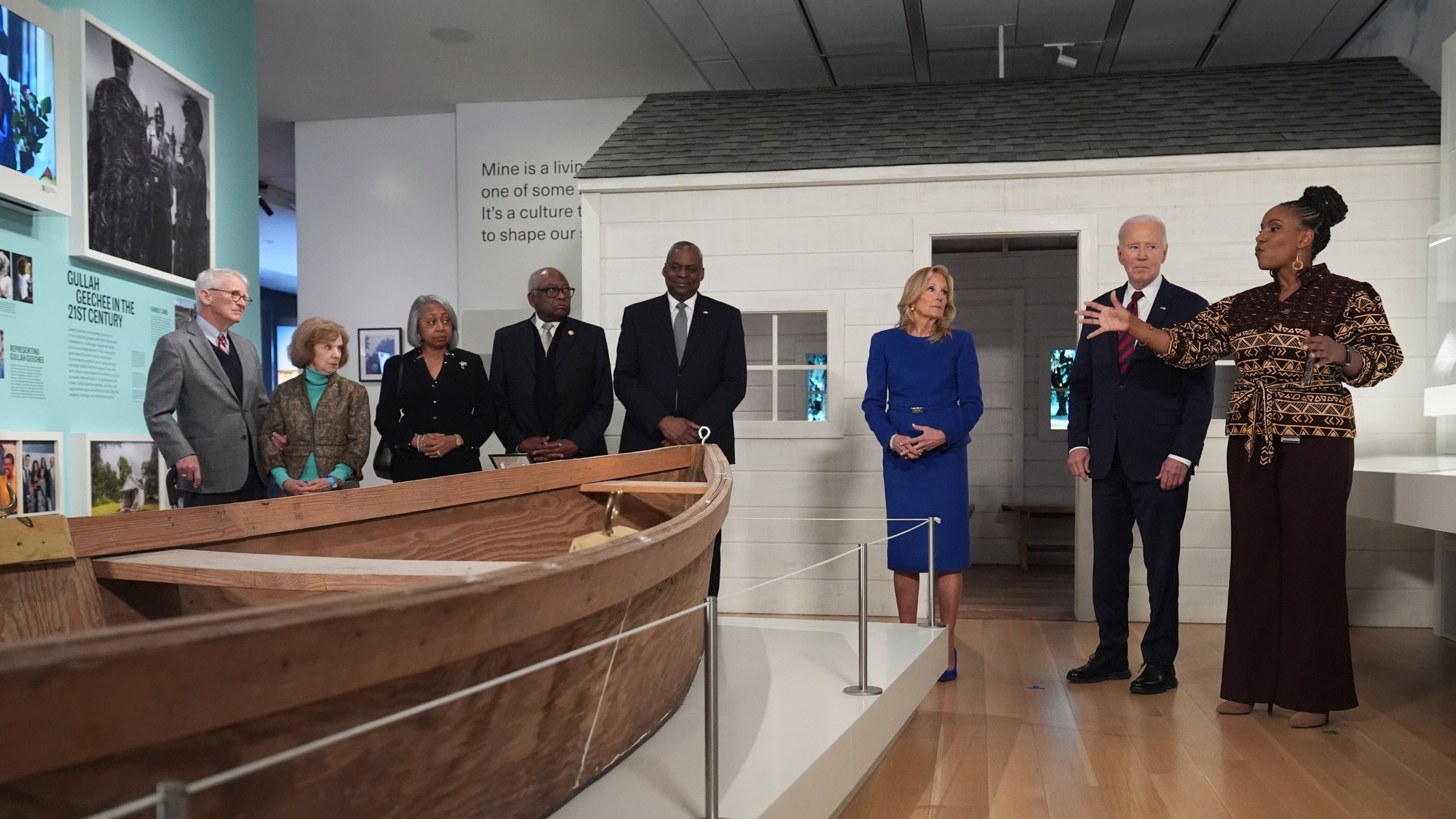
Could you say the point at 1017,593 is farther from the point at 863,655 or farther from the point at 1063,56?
the point at 863,655

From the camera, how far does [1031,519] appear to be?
8539mm

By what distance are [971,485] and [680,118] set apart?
13.5ft

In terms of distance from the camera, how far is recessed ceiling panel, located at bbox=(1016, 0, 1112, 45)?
19.5 ft

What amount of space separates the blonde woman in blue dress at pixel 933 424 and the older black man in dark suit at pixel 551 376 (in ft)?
4.08

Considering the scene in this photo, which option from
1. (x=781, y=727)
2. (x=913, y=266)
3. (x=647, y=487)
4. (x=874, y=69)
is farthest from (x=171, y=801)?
(x=874, y=69)

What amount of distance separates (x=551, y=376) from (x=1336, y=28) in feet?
17.0

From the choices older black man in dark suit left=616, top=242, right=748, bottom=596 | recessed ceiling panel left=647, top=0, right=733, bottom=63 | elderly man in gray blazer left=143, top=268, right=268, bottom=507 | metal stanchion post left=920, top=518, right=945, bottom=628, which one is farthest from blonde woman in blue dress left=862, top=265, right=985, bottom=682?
recessed ceiling panel left=647, top=0, right=733, bottom=63

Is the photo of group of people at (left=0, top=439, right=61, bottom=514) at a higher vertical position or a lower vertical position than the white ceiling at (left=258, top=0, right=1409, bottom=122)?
lower

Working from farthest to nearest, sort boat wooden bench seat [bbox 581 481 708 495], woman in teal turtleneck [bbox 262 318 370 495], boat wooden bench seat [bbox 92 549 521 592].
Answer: woman in teal turtleneck [bbox 262 318 370 495], boat wooden bench seat [bbox 581 481 708 495], boat wooden bench seat [bbox 92 549 521 592]

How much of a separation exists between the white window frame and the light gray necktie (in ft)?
4.79

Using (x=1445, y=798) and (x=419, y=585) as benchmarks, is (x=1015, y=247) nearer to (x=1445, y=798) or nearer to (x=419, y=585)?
(x=1445, y=798)

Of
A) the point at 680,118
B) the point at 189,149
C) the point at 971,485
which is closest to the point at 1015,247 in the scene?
the point at 971,485

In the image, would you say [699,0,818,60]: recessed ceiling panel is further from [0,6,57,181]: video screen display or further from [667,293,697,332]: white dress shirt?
[0,6,57,181]: video screen display

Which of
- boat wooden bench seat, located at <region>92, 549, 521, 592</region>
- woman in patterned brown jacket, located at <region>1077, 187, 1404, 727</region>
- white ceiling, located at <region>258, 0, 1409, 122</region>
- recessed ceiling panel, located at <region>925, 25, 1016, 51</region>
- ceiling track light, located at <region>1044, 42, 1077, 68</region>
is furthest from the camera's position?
ceiling track light, located at <region>1044, 42, 1077, 68</region>
